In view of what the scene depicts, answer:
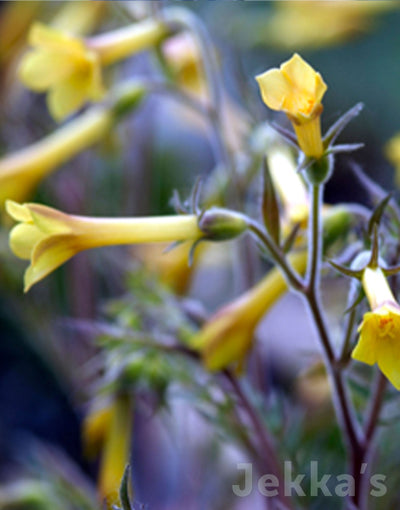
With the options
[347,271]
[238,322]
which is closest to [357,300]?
[347,271]

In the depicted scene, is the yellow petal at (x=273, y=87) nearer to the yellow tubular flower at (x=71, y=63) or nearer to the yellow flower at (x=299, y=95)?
the yellow flower at (x=299, y=95)

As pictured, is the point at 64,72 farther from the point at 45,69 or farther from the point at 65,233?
the point at 65,233

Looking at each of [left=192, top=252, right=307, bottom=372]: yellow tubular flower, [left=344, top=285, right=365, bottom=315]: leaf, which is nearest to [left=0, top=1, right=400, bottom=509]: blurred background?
[left=192, top=252, right=307, bottom=372]: yellow tubular flower

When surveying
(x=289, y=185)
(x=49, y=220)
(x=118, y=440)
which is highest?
(x=49, y=220)

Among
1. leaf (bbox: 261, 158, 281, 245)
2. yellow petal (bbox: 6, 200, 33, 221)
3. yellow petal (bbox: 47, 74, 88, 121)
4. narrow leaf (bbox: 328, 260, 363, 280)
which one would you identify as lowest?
narrow leaf (bbox: 328, 260, 363, 280)

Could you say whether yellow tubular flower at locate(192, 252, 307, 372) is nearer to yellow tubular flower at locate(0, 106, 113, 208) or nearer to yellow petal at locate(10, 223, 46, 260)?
yellow petal at locate(10, 223, 46, 260)

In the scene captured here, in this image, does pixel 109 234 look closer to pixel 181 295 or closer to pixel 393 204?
pixel 393 204

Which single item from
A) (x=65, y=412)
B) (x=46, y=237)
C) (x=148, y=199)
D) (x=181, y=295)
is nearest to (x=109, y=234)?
(x=46, y=237)
